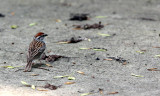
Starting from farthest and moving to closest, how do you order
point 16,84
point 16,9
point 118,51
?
point 16,9
point 118,51
point 16,84

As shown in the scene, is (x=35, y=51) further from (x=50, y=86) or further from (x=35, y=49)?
(x=50, y=86)

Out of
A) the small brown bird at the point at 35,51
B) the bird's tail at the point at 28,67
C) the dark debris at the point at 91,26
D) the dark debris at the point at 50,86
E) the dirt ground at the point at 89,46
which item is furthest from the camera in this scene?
the dark debris at the point at 91,26

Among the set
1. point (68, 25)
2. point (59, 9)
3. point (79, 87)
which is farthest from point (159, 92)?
point (59, 9)

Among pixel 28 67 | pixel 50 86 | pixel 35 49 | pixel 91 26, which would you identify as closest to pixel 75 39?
pixel 91 26

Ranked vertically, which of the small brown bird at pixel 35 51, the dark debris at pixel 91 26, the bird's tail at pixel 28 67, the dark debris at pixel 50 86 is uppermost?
the dark debris at pixel 91 26

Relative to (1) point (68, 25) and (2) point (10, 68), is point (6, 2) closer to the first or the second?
(1) point (68, 25)

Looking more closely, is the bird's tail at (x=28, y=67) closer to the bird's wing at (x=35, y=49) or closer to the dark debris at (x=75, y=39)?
the bird's wing at (x=35, y=49)

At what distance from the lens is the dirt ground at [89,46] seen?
6.15m

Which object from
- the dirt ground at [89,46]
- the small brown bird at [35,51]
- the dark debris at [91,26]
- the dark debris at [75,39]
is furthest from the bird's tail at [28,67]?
the dark debris at [91,26]

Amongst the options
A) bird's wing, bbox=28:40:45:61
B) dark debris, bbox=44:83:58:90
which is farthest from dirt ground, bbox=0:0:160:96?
bird's wing, bbox=28:40:45:61

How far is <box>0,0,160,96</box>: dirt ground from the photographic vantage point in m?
6.15

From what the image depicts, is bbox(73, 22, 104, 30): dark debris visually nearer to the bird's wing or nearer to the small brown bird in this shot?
the small brown bird

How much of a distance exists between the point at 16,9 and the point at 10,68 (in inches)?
238

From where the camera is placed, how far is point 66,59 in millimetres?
7688
